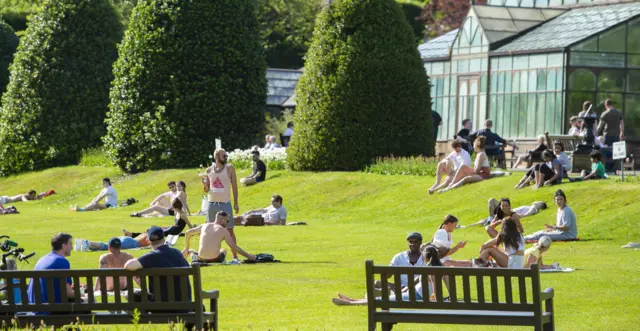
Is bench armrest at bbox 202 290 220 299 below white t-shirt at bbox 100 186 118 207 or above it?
above

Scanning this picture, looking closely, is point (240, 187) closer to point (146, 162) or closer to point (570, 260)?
point (146, 162)

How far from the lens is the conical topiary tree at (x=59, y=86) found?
45.1 metres

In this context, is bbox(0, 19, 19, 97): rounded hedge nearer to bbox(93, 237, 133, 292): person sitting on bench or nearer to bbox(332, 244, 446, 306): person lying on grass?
bbox(93, 237, 133, 292): person sitting on bench

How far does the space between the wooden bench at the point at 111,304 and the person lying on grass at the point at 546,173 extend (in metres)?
16.4

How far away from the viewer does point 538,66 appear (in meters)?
41.0

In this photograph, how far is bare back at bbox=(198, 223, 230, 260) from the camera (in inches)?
733

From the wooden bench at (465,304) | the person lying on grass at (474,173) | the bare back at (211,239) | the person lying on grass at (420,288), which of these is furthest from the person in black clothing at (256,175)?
the wooden bench at (465,304)

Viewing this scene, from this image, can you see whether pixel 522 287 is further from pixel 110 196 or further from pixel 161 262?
pixel 110 196

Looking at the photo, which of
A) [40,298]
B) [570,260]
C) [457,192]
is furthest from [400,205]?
[40,298]

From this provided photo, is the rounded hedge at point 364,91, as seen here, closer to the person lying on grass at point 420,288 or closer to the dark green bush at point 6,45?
the person lying on grass at point 420,288

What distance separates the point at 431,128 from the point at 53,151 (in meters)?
16.3

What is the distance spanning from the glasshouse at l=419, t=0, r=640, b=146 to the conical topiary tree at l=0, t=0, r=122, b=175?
12244 mm

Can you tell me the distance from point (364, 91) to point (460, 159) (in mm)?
5671

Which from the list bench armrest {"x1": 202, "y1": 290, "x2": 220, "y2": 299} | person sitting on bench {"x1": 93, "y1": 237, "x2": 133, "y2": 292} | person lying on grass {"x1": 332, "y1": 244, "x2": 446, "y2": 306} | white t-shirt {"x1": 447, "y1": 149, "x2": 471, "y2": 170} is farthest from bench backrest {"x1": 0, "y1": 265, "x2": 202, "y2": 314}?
white t-shirt {"x1": 447, "y1": 149, "x2": 471, "y2": 170}
